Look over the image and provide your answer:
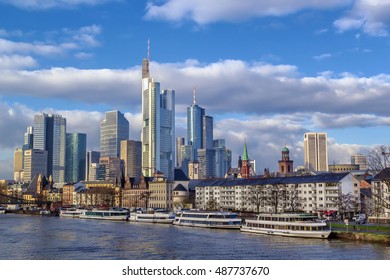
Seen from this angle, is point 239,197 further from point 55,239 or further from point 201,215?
point 55,239

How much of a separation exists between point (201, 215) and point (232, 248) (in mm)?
53698

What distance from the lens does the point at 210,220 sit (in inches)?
4879

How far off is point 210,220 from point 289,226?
3051 centimetres

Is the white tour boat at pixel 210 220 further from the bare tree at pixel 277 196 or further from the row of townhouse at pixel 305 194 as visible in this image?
the bare tree at pixel 277 196

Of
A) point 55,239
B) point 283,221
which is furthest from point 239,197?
point 55,239

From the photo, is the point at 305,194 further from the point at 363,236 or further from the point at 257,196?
the point at 363,236

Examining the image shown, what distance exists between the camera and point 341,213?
135000mm

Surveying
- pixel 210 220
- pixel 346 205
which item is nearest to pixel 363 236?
pixel 210 220

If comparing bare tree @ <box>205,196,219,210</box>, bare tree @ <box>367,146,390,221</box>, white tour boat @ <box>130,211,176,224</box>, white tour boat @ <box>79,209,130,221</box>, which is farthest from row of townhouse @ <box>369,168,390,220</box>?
white tour boat @ <box>79,209,130,221</box>

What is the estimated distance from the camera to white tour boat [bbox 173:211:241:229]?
121m

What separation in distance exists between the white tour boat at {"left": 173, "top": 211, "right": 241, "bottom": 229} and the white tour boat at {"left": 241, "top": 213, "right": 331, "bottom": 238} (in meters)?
10.4

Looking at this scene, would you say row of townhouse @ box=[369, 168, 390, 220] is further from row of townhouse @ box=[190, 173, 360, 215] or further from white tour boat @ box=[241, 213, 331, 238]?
white tour boat @ box=[241, 213, 331, 238]

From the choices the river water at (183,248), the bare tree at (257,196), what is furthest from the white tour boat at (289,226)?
the bare tree at (257,196)

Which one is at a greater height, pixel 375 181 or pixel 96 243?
pixel 375 181
